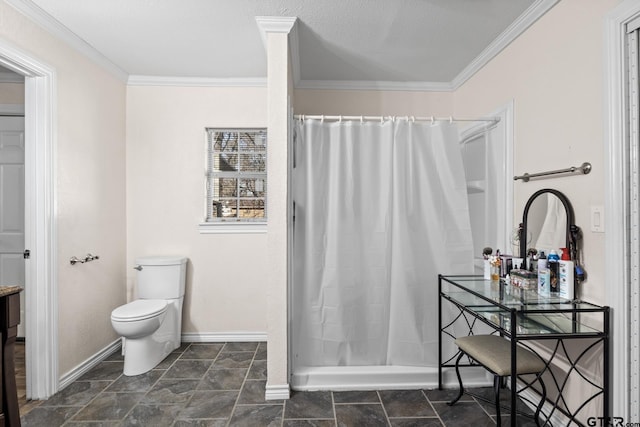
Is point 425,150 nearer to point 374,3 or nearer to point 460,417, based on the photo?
point 374,3

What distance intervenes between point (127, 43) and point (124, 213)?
4.69 ft

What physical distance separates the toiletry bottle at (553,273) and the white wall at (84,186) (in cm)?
305

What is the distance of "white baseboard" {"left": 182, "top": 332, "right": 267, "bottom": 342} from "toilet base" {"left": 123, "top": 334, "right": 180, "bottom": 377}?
469 millimetres

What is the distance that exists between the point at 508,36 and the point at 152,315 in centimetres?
320

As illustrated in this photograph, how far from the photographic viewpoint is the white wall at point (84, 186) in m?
2.25

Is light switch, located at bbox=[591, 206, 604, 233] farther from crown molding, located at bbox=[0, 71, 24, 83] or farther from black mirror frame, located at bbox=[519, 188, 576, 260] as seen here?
crown molding, located at bbox=[0, 71, 24, 83]

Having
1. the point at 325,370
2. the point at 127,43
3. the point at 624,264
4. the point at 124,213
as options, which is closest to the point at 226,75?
the point at 127,43

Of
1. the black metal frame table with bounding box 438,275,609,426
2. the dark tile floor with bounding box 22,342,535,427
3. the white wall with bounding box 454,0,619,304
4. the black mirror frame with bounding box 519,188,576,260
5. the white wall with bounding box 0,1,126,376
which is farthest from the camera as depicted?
the white wall with bounding box 0,1,126,376

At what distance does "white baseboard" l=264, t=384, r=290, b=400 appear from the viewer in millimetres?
2129

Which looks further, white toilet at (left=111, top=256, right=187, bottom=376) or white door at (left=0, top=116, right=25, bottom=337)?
white door at (left=0, top=116, right=25, bottom=337)

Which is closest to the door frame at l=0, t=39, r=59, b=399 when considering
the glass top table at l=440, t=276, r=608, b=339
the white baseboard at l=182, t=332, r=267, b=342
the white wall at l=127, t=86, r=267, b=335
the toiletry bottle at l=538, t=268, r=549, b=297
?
the white wall at l=127, t=86, r=267, b=335

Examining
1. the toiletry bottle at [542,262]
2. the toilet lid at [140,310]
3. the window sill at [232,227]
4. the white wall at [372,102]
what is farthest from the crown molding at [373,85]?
the toilet lid at [140,310]

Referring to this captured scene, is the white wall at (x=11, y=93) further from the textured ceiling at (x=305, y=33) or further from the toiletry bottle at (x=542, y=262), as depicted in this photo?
the toiletry bottle at (x=542, y=262)

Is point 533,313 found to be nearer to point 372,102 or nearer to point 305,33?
point 305,33
